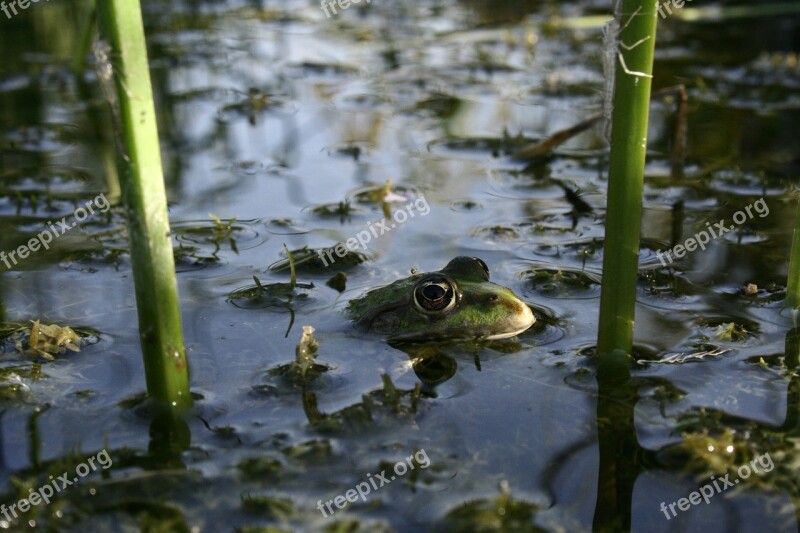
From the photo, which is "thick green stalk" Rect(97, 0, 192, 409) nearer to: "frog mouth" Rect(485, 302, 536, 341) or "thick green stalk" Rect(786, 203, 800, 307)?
"frog mouth" Rect(485, 302, 536, 341)

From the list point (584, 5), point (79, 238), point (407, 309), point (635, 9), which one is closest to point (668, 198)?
point (407, 309)

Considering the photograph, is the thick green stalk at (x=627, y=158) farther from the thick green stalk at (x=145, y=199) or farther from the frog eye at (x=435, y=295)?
the thick green stalk at (x=145, y=199)

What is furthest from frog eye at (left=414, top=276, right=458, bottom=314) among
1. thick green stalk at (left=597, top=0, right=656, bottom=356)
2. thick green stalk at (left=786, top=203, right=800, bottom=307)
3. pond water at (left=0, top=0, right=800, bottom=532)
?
thick green stalk at (left=786, top=203, right=800, bottom=307)

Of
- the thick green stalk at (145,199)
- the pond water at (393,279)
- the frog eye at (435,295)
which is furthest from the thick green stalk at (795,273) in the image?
the thick green stalk at (145,199)

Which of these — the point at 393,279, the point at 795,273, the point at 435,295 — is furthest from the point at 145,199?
the point at 795,273

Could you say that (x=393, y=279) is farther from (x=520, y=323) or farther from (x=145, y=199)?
(x=145, y=199)

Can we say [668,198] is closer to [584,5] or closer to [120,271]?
[120,271]
